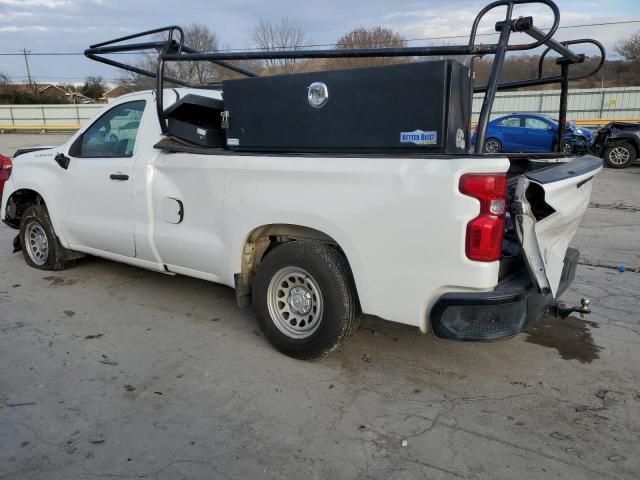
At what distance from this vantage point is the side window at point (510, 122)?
61.6 feet

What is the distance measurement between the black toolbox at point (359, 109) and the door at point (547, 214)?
0.55 m

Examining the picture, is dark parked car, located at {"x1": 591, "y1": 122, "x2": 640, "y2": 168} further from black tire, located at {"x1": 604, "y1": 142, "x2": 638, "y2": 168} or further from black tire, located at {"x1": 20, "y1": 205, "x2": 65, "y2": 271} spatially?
black tire, located at {"x1": 20, "y1": 205, "x2": 65, "y2": 271}

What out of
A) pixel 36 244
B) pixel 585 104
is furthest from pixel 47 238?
pixel 585 104

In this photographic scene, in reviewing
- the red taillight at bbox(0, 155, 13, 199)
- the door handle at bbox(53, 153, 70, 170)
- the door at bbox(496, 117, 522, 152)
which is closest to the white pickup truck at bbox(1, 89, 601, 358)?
the door handle at bbox(53, 153, 70, 170)

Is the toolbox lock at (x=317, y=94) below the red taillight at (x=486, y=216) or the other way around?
the other way around

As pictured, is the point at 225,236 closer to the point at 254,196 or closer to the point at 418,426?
the point at 254,196

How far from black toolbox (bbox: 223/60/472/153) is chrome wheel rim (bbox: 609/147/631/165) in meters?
15.4

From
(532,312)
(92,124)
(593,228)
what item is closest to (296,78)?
(532,312)

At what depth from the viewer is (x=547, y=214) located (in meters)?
3.19

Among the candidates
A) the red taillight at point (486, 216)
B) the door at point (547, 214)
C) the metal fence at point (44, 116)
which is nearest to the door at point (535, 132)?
the door at point (547, 214)

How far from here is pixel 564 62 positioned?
4.32 metres

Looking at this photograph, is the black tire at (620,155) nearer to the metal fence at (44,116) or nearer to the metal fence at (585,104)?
the metal fence at (585,104)

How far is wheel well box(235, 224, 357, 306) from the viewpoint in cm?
387

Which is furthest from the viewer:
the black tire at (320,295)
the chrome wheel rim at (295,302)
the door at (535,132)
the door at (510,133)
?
the door at (510,133)
